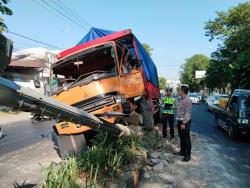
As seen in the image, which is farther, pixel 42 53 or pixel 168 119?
pixel 42 53

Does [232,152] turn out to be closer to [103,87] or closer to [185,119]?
[185,119]

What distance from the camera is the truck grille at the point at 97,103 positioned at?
7.99m

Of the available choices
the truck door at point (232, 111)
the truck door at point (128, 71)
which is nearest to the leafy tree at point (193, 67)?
the truck door at point (232, 111)

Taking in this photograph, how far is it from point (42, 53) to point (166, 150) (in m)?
37.1

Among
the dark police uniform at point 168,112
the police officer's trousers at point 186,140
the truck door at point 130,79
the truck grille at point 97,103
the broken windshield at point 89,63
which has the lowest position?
the police officer's trousers at point 186,140

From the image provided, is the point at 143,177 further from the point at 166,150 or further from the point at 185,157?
Result: the point at 166,150

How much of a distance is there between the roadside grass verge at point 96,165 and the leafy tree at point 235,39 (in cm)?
1751

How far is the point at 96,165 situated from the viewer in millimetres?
5477

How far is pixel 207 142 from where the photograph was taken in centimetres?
1120

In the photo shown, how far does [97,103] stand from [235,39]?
77.3 feet

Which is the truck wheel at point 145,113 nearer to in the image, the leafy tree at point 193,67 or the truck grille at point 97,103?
the truck grille at point 97,103

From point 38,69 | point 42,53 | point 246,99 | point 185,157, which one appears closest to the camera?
point 185,157

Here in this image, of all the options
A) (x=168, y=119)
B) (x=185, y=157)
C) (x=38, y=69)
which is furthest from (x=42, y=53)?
(x=185, y=157)

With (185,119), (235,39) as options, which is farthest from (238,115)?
(235,39)
